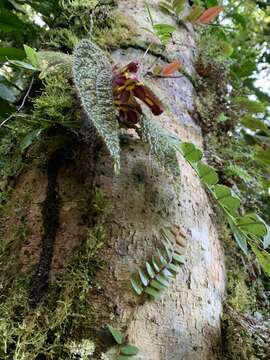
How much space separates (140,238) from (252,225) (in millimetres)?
256

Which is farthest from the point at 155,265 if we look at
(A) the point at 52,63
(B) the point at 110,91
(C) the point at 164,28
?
(C) the point at 164,28

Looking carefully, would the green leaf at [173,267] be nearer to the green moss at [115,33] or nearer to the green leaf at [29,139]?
the green leaf at [29,139]

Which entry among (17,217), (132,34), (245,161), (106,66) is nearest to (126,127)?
(106,66)

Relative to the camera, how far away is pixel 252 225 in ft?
3.43

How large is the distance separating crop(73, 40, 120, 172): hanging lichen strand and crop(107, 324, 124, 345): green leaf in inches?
11.0

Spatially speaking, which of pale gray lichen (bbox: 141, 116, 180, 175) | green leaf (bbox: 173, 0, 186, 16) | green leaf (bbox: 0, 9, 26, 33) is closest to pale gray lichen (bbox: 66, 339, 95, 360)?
pale gray lichen (bbox: 141, 116, 180, 175)

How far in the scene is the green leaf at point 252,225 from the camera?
1038 millimetres

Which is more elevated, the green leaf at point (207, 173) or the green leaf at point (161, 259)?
the green leaf at point (207, 173)

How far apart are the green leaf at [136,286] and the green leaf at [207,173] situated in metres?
0.28

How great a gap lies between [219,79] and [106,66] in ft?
2.33

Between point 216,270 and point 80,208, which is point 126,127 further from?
point 216,270

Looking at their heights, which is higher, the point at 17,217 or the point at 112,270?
the point at 112,270

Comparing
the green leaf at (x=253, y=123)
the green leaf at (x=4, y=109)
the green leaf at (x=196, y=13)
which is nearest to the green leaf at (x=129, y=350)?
the green leaf at (x=4, y=109)

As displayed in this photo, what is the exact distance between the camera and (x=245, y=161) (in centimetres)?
158
